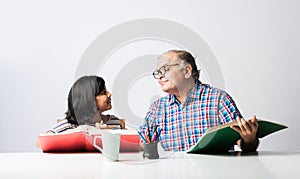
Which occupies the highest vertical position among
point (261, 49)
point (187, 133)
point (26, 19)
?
point (26, 19)

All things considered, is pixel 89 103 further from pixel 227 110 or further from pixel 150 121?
pixel 227 110

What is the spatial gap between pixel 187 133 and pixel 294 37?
3.99 ft

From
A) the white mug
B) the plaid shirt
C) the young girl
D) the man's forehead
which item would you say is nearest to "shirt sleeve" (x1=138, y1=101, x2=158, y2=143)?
the plaid shirt

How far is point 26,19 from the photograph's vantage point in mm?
2848

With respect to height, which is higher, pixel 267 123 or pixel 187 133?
pixel 267 123

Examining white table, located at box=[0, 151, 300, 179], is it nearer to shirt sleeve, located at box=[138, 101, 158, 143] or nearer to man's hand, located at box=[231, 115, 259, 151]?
man's hand, located at box=[231, 115, 259, 151]

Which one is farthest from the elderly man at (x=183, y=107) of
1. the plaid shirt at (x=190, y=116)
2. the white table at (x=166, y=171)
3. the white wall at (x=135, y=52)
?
the white table at (x=166, y=171)

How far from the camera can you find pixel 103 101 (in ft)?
6.85

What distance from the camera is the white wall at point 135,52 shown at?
8.35 feet

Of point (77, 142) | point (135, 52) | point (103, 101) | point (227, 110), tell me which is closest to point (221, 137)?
point (77, 142)

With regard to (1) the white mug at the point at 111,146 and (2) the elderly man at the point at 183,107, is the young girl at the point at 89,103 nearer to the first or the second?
(2) the elderly man at the point at 183,107

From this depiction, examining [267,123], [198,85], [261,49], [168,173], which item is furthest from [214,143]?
[261,49]

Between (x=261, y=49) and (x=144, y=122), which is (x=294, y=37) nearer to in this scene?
(x=261, y=49)

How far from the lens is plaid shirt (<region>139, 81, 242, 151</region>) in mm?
1792
